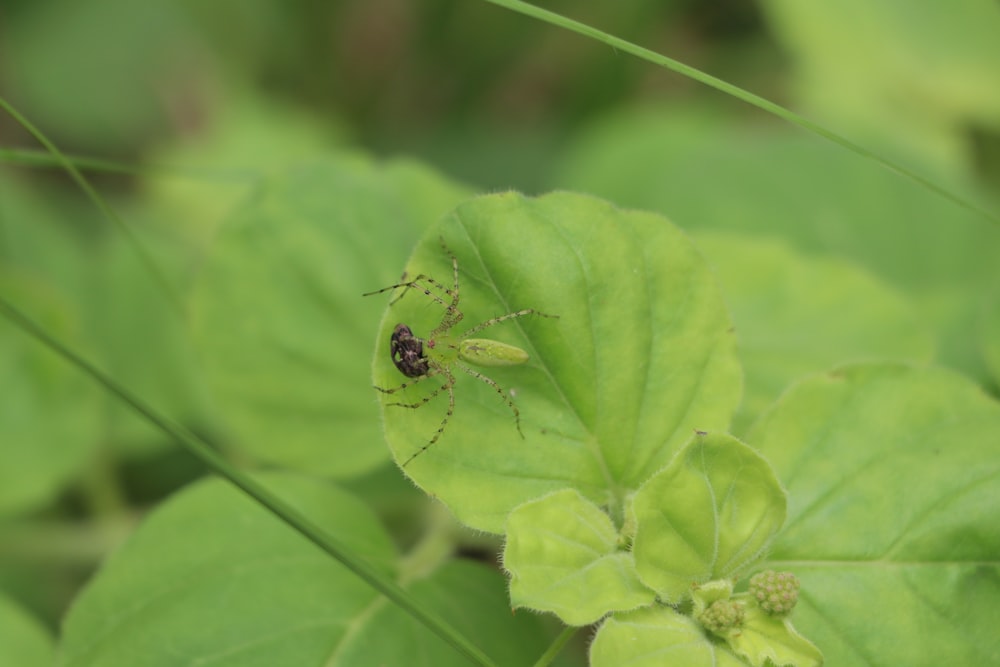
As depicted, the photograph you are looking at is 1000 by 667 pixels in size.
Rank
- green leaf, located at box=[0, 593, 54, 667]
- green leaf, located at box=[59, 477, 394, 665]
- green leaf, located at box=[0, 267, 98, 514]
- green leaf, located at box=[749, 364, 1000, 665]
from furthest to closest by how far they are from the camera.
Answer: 1. green leaf, located at box=[0, 267, 98, 514]
2. green leaf, located at box=[0, 593, 54, 667]
3. green leaf, located at box=[59, 477, 394, 665]
4. green leaf, located at box=[749, 364, 1000, 665]

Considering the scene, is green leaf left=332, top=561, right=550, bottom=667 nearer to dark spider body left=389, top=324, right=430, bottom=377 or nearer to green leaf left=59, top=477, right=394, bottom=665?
green leaf left=59, top=477, right=394, bottom=665

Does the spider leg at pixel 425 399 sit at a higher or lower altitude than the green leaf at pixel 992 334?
lower

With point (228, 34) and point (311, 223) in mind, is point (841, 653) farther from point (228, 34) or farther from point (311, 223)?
point (228, 34)

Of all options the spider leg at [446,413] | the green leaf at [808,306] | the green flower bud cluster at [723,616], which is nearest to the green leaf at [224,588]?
the spider leg at [446,413]

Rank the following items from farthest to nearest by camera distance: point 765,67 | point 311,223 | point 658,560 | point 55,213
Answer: point 765,67 < point 55,213 < point 311,223 < point 658,560

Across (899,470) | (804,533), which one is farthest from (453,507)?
(899,470)

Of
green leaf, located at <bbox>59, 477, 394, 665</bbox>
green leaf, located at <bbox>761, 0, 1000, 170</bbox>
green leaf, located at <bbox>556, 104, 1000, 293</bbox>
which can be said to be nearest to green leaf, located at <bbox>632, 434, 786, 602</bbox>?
green leaf, located at <bbox>59, 477, 394, 665</bbox>

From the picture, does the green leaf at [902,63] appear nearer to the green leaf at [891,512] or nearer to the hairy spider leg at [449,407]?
the green leaf at [891,512]
